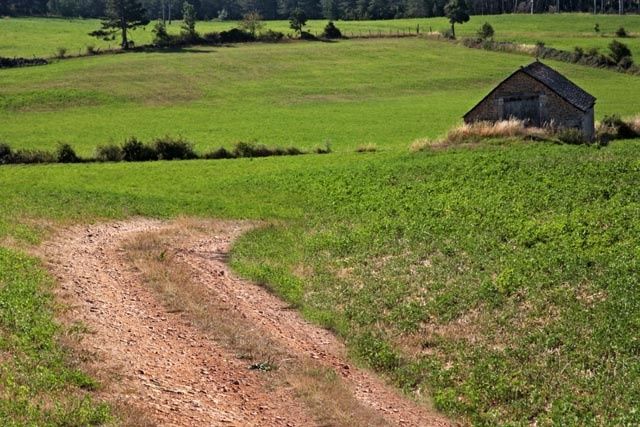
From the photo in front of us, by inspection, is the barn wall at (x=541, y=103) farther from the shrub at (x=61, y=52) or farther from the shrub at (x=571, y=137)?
the shrub at (x=61, y=52)

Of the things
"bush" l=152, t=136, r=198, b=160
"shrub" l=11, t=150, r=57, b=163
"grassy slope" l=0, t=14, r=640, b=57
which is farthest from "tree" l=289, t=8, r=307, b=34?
"shrub" l=11, t=150, r=57, b=163

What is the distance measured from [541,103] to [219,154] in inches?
794

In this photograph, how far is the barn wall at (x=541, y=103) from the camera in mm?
51656

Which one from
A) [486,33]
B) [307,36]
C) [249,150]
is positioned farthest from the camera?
[307,36]

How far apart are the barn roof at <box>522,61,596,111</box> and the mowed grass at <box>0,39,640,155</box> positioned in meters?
9.47

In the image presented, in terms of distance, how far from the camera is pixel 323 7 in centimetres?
18562

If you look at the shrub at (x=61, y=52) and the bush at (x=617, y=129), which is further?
the shrub at (x=61, y=52)

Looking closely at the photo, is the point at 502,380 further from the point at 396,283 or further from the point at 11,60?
the point at 11,60

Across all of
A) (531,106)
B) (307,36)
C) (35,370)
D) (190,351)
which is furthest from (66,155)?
(307,36)

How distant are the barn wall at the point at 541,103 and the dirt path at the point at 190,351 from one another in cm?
2982

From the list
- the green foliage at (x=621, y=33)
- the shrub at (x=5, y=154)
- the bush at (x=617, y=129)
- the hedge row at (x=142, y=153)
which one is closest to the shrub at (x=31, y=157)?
the hedge row at (x=142, y=153)

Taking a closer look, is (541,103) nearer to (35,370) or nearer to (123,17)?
(35,370)

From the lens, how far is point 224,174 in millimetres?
46156

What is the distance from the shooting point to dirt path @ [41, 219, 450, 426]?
16578 mm
